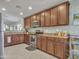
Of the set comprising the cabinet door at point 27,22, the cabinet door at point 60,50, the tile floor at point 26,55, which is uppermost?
the cabinet door at point 27,22

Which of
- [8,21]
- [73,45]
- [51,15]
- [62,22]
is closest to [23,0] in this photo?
[51,15]

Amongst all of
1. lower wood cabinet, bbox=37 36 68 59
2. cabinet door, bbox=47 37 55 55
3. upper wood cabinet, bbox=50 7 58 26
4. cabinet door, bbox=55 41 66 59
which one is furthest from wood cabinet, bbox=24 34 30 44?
cabinet door, bbox=55 41 66 59

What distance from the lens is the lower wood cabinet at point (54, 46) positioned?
3.83 metres

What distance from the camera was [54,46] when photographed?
4.45 metres

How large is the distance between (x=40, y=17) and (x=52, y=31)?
1.29m

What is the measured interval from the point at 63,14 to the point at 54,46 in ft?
4.60

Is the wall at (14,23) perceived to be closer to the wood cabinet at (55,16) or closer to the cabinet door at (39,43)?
the wood cabinet at (55,16)

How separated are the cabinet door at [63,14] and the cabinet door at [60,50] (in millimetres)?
885

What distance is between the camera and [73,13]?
251 centimetres

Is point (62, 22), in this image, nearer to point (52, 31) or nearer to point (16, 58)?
point (52, 31)

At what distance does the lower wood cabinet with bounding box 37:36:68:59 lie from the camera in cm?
383

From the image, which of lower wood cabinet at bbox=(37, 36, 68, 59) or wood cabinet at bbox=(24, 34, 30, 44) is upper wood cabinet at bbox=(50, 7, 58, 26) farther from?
wood cabinet at bbox=(24, 34, 30, 44)

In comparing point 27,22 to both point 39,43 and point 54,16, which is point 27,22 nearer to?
point 39,43

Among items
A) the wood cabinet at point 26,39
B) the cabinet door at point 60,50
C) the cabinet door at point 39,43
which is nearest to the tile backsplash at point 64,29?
the cabinet door at point 39,43
